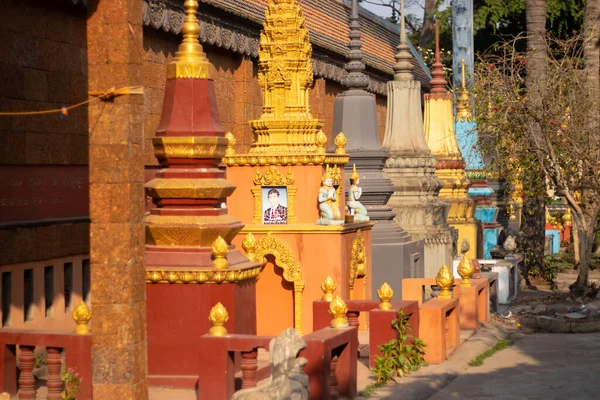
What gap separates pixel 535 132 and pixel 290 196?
221 inches

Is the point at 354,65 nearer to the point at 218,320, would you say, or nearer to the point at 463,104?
the point at 218,320

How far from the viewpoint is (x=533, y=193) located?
2147 cm

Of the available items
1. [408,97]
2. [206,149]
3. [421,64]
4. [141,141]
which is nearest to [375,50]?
[421,64]

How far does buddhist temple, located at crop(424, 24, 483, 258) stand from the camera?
25984 mm

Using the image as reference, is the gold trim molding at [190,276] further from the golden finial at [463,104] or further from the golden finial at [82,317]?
the golden finial at [463,104]

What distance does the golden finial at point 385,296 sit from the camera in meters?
12.9

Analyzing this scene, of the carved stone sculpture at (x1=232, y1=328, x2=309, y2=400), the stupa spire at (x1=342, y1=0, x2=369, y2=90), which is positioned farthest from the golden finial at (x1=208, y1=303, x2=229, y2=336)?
the stupa spire at (x1=342, y1=0, x2=369, y2=90)

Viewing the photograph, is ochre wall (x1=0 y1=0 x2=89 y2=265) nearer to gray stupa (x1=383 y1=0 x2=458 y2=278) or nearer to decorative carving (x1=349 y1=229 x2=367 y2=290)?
decorative carving (x1=349 y1=229 x2=367 y2=290)

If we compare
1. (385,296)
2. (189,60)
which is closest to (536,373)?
(385,296)

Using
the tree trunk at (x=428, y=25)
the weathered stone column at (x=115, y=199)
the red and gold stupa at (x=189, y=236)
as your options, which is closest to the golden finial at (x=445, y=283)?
the red and gold stupa at (x=189, y=236)

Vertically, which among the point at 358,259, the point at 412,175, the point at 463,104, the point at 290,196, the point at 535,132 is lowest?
the point at 358,259

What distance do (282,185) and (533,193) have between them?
739 cm

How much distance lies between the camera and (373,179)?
18906 mm

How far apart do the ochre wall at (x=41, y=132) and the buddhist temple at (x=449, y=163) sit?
12544mm
